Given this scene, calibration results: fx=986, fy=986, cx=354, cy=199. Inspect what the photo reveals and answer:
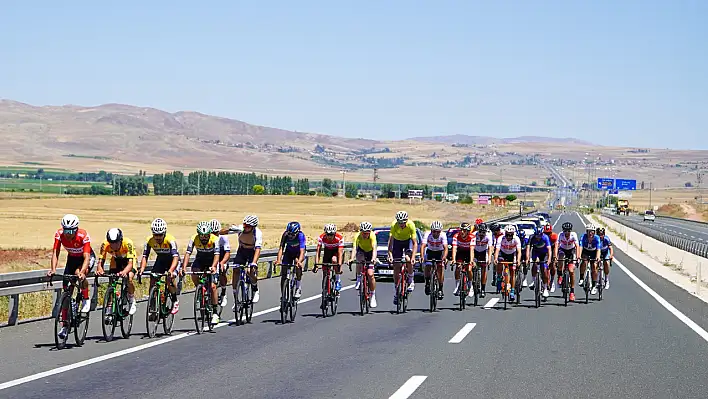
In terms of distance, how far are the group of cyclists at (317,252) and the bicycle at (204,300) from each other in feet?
0.25

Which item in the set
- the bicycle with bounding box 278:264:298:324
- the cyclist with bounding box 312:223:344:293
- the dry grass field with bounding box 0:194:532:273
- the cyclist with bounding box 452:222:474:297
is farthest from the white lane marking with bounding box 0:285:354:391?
the dry grass field with bounding box 0:194:532:273

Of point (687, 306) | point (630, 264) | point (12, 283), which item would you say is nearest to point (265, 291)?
point (12, 283)

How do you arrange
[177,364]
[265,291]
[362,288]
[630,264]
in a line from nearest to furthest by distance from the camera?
[177,364] → [362,288] → [265,291] → [630,264]

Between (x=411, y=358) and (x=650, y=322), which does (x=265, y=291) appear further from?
(x=411, y=358)

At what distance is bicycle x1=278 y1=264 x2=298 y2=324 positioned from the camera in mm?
16672

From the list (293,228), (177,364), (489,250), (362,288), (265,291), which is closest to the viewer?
(177,364)

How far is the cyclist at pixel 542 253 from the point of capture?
20.1 m

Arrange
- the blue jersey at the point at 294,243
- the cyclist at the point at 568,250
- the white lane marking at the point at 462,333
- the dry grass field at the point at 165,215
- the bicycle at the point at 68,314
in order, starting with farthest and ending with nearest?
the dry grass field at the point at 165,215 → the cyclist at the point at 568,250 → the blue jersey at the point at 294,243 → the white lane marking at the point at 462,333 → the bicycle at the point at 68,314

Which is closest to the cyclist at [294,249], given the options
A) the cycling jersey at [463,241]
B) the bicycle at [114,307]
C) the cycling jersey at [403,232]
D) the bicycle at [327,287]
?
A: the bicycle at [327,287]

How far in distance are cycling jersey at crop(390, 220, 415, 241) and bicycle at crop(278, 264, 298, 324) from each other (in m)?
2.62

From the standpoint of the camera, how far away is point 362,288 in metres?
Answer: 18.3

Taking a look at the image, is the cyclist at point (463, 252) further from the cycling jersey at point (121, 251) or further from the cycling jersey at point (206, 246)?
the cycling jersey at point (121, 251)

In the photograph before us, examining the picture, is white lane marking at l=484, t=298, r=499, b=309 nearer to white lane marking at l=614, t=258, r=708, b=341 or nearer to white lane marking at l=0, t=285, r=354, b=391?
white lane marking at l=614, t=258, r=708, b=341

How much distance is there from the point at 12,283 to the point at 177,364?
21.4 ft
